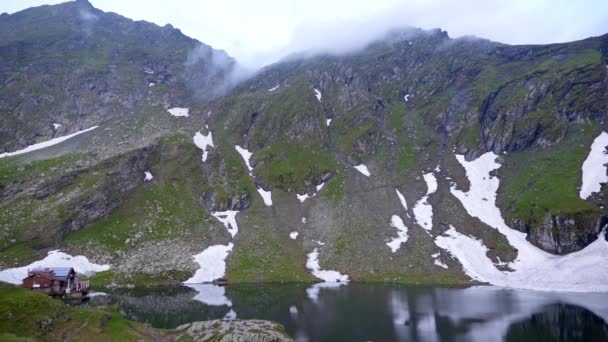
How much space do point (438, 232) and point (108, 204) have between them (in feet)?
314

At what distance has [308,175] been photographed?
145125mm

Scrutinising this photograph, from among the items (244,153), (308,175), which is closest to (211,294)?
(308,175)

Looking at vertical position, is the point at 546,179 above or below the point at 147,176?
below

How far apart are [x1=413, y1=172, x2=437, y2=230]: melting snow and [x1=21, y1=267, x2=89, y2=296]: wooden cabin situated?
87.7 m

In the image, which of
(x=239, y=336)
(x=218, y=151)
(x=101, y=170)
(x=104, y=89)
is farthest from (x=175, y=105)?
(x=239, y=336)

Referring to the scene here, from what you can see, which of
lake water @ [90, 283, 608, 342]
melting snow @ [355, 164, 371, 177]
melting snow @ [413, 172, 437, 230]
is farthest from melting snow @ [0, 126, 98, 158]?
melting snow @ [413, 172, 437, 230]

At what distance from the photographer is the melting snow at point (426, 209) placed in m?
116

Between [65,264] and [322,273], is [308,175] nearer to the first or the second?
[322,273]

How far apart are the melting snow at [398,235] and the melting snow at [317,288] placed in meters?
23.2

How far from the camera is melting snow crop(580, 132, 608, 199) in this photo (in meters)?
110

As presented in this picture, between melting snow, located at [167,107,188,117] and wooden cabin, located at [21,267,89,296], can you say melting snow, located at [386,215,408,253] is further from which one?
melting snow, located at [167,107,188,117]

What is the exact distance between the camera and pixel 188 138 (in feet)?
516

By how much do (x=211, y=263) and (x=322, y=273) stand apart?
28.0 m

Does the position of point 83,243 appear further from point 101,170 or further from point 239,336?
point 239,336
